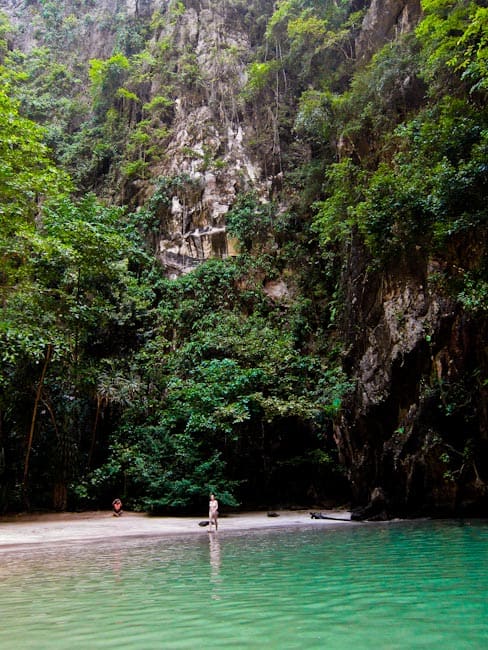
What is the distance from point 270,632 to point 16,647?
5.41 ft

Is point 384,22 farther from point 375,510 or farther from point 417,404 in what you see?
point 375,510

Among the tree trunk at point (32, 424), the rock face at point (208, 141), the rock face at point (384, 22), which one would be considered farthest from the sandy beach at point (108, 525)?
the rock face at point (384, 22)

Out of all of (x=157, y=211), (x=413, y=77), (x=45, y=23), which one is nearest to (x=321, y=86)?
(x=413, y=77)

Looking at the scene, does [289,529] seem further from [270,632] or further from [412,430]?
[270,632]

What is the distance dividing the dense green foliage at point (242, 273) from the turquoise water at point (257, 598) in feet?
24.0

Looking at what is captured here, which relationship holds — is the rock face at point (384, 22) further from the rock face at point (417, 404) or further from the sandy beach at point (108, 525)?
the sandy beach at point (108, 525)

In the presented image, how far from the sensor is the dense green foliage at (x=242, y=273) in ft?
47.7

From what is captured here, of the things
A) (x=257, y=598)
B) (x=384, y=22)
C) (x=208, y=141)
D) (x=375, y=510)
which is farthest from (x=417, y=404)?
(x=208, y=141)

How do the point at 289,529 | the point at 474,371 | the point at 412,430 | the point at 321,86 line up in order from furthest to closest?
1. the point at 321,86
2. the point at 412,430
3. the point at 474,371
4. the point at 289,529

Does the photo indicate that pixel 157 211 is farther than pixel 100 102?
No

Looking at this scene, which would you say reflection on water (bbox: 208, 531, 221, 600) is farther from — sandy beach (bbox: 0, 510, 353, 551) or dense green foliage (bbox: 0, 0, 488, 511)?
dense green foliage (bbox: 0, 0, 488, 511)

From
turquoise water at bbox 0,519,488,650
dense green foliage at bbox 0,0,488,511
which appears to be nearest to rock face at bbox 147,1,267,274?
dense green foliage at bbox 0,0,488,511

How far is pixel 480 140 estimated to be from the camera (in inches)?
513

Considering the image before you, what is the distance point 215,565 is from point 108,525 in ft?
27.6
